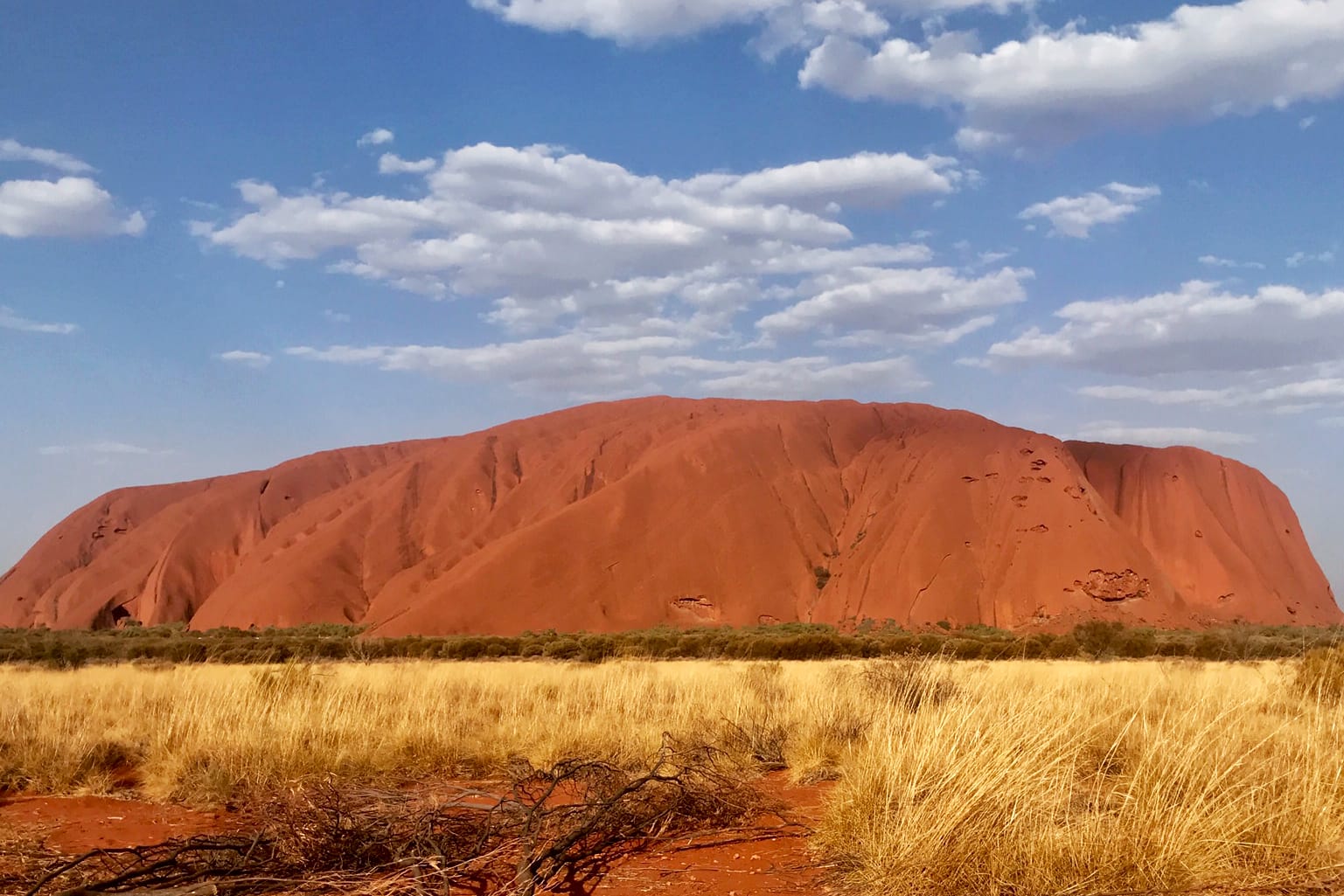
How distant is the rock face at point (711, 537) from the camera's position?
1923 inches

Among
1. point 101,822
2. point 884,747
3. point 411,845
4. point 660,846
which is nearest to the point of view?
point 411,845

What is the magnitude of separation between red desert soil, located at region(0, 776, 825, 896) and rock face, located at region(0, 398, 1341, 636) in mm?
41298

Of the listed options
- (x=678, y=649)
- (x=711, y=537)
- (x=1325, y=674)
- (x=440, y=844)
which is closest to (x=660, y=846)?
(x=440, y=844)

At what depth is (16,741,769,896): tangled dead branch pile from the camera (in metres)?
3.80

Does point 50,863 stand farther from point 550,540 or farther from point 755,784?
point 550,540

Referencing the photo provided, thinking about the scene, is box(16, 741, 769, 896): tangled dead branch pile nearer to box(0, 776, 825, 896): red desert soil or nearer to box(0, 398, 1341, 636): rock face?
box(0, 776, 825, 896): red desert soil

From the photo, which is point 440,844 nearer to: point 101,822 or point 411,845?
point 411,845

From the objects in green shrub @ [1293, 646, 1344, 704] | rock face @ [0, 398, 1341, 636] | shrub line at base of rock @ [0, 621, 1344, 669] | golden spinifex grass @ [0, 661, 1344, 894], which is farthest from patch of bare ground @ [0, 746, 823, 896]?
rock face @ [0, 398, 1341, 636]

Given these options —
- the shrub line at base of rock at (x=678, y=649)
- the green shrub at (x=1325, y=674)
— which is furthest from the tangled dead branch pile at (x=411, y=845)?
the shrub line at base of rock at (x=678, y=649)

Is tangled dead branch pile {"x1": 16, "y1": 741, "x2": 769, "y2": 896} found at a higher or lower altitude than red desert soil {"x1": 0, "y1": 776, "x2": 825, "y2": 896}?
higher

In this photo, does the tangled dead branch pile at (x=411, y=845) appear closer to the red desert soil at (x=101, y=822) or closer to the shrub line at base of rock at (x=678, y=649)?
the red desert soil at (x=101, y=822)

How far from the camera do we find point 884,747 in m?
4.95

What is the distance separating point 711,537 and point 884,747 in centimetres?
4860

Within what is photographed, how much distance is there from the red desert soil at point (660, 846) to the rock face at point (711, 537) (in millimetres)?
41298
